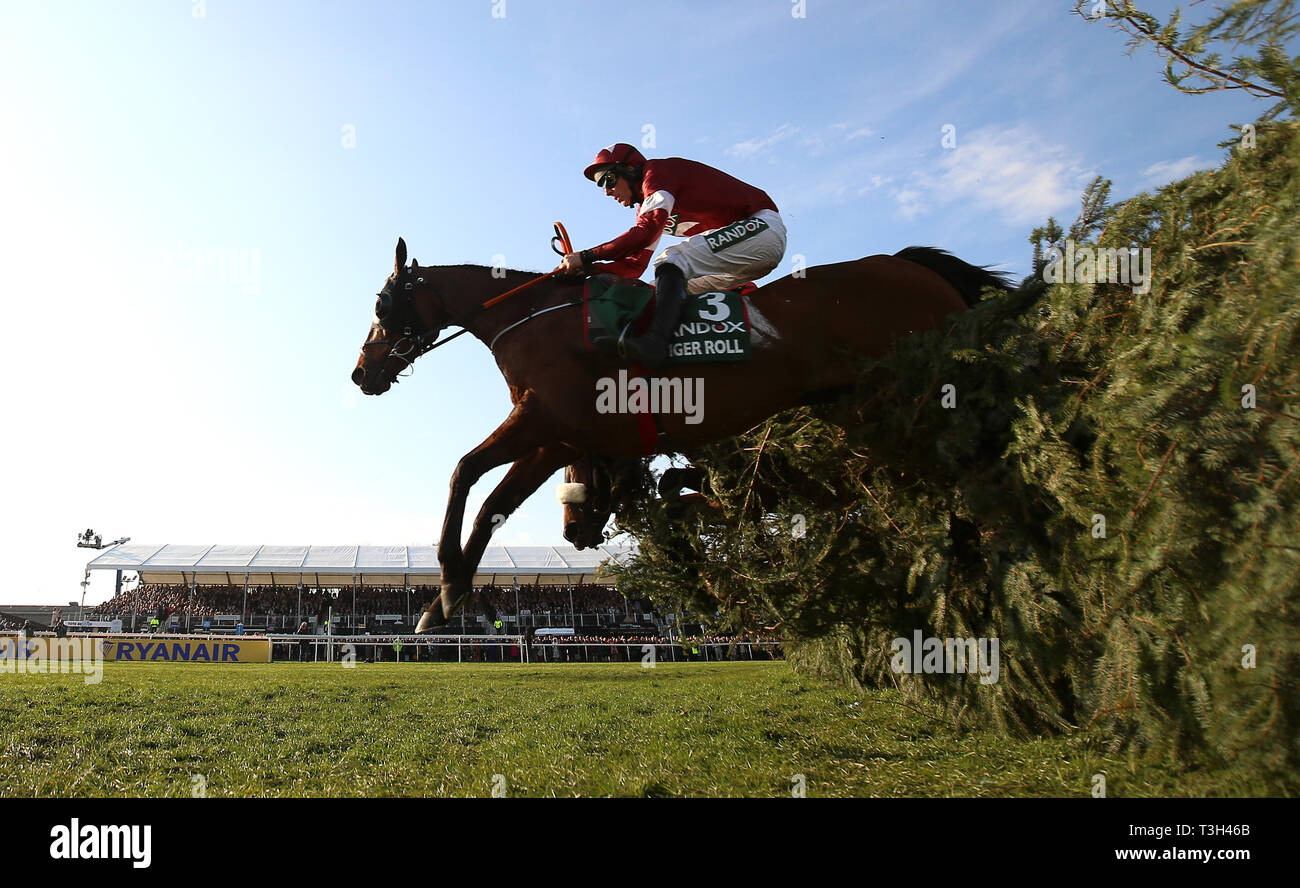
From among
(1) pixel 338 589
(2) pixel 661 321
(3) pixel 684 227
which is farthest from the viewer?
(1) pixel 338 589

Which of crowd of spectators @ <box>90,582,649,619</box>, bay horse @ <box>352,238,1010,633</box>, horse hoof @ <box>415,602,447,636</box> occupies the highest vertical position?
bay horse @ <box>352,238,1010,633</box>

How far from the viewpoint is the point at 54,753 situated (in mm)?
4934

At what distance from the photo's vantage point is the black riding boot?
440cm

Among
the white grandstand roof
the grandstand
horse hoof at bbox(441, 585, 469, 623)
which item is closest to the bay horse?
horse hoof at bbox(441, 585, 469, 623)

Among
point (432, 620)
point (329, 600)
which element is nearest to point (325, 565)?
point (329, 600)

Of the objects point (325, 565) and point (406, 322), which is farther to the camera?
point (325, 565)

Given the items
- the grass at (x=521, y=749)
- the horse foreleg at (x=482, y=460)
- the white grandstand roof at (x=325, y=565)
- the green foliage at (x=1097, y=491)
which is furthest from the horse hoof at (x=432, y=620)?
the white grandstand roof at (x=325, y=565)

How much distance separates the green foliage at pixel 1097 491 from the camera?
247 cm

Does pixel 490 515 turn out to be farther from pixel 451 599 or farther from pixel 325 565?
pixel 325 565

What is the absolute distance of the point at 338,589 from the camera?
32.8 m

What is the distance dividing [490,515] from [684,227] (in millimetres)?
2275

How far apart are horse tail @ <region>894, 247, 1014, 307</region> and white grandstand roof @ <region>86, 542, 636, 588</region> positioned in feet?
78.4

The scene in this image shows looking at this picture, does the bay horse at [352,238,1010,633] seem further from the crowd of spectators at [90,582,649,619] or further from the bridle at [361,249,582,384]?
the crowd of spectators at [90,582,649,619]
